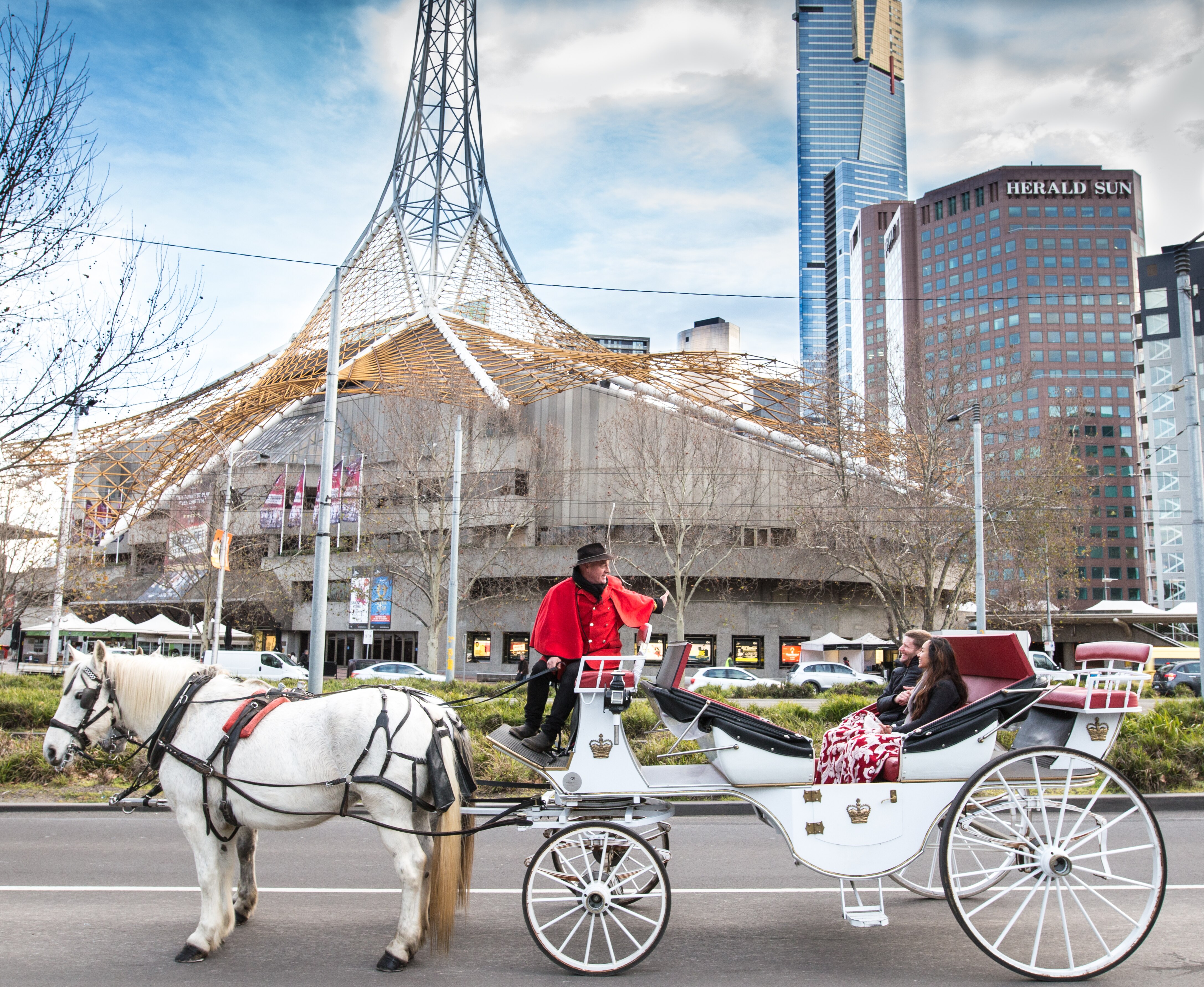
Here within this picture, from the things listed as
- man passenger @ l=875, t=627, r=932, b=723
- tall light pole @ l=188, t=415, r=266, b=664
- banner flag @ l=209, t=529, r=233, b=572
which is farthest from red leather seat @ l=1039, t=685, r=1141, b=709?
banner flag @ l=209, t=529, r=233, b=572

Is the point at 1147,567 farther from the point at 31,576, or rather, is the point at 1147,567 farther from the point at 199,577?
the point at 31,576

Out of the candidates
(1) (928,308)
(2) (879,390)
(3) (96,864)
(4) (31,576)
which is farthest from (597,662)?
(1) (928,308)

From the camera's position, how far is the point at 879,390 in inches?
1300

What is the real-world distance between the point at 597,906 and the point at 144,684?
10.2ft

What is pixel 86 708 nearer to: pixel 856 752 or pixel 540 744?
pixel 540 744

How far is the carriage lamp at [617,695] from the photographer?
17.7 feet

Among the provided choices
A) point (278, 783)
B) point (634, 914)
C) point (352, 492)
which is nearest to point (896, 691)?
point (634, 914)

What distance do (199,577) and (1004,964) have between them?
40135 millimetres

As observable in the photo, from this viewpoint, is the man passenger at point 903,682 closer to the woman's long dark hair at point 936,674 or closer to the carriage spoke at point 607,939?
the woman's long dark hair at point 936,674

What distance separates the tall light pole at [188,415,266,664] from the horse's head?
18451mm

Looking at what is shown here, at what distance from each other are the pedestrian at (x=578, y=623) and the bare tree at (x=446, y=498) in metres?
29.6

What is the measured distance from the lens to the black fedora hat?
6.21 metres

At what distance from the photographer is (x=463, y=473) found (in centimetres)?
4022

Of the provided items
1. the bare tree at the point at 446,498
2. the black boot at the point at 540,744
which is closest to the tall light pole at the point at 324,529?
the black boot at the point at 540,744
